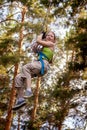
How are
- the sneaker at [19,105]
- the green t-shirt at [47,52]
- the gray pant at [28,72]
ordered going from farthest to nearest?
the green t-shirt at [47,52]
the gray pant at [28,72]
the sneaker at [19,105]

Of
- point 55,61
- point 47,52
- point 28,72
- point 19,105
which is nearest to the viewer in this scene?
point 19,105

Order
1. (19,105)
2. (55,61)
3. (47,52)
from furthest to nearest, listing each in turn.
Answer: (55,61) < (47,52) < (19,105)

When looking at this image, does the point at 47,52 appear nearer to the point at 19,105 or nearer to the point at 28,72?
the point at 28,72

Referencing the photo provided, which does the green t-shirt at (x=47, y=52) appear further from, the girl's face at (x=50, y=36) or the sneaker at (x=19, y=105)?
the sneaker at (x=19, y=105)

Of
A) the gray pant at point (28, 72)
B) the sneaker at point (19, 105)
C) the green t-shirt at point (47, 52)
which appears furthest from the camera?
the green t-shirt at point (47, 52)

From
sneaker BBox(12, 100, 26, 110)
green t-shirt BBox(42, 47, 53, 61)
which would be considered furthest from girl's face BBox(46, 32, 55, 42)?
sneaker BBox(12, 100, 26, 110)

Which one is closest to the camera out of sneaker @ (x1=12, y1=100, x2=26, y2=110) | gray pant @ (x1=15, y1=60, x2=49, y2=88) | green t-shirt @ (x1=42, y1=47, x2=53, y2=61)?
sneaker @ (x1=12, y1=100, x2=26, y2=110)

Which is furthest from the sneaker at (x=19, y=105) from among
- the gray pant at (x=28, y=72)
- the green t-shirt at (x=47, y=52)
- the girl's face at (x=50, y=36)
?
the girl's face at (x=50, y=36)

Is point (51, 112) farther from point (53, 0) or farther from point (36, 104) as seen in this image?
point (53, 0)

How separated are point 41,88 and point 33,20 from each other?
24.1ft

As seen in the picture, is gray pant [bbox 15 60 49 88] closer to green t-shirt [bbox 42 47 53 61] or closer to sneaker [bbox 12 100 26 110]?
green t-shirt [bbox 42 47 53 61]

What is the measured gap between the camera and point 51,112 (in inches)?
840

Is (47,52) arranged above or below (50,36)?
below

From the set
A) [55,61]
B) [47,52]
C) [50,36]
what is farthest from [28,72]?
[55,61]
